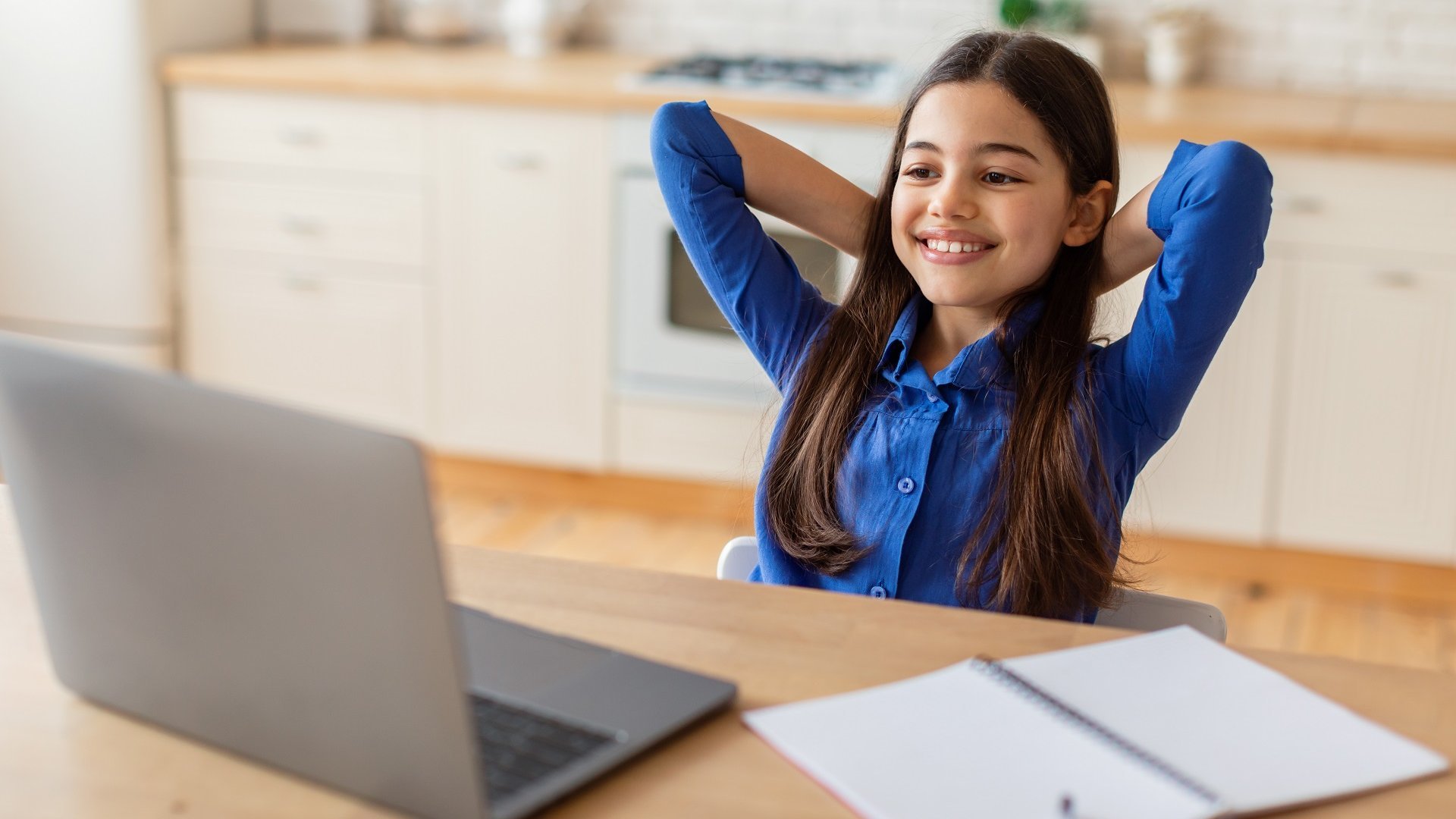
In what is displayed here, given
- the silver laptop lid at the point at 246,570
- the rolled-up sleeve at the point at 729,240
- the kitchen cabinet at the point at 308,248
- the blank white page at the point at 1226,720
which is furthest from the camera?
the kitchen cabinet at the point at 308,248

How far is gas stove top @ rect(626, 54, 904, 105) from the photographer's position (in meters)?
2.92

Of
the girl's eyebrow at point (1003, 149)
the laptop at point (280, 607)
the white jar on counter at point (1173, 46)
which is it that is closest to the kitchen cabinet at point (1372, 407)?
the white jar on counter at point (1173, 46)

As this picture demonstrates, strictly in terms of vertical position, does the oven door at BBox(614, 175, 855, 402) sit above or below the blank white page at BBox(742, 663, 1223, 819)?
below

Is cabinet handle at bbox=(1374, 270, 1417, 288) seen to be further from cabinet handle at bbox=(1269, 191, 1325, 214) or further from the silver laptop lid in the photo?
the silver laptop lid

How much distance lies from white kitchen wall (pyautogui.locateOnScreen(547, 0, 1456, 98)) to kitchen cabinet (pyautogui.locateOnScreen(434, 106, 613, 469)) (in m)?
0.65

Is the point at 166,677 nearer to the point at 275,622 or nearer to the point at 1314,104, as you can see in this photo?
the point at 275,622

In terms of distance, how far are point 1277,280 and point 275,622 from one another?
2.29 m

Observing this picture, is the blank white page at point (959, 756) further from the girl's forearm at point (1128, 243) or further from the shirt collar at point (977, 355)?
the girl's forearm at point (1128, 243)

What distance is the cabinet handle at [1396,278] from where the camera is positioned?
8.74ft

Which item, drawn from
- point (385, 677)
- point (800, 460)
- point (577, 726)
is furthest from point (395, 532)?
point (800, 460)

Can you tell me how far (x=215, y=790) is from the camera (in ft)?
2.71

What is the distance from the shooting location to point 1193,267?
128 cm

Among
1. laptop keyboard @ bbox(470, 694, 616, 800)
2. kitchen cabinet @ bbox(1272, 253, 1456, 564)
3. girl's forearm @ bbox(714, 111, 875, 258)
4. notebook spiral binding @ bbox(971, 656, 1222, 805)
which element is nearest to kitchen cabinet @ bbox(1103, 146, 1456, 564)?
kitchen cabinet @ bbox(1272, 253, 1456, 564)

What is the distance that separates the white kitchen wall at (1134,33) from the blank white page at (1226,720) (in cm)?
242
